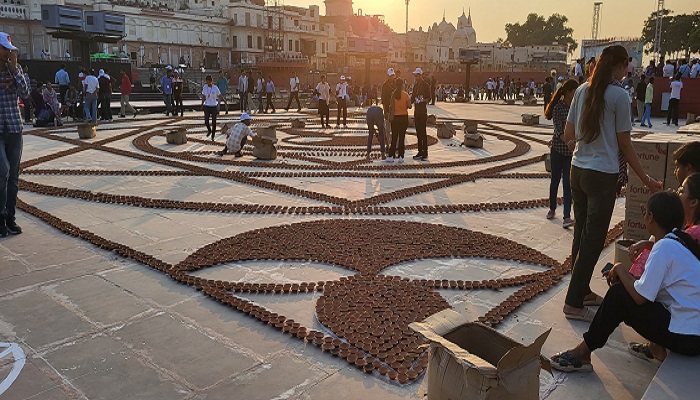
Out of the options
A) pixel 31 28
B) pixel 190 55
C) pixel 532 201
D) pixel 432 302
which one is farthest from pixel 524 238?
pixel 190 55

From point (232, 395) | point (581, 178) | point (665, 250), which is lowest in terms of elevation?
point (232, 395)

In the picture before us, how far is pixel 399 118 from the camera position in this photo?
11.8 m

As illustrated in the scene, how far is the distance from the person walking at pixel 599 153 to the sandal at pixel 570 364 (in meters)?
0.87

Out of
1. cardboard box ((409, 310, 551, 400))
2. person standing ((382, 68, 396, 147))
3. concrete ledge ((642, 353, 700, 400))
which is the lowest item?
concrete ledge ((642, 353, 700, 400))

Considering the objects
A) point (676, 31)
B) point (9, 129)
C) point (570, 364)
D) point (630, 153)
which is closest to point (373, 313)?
point (570, 364)

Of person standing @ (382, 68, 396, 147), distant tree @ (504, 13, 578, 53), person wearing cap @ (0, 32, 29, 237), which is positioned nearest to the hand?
person wearing cap @ (0, 32, 29, 237)

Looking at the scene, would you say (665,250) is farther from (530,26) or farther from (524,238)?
(530,26)

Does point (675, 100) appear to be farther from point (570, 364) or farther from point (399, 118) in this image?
point (570, 364)

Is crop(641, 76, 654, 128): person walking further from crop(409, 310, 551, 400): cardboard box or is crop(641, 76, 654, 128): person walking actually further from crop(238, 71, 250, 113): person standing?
crop(409, 310, 551, 400): cardboard box

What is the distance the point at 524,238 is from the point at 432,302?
2496mm

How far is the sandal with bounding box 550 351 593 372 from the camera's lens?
3492mm

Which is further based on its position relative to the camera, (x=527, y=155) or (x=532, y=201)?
(x=527, y=155)

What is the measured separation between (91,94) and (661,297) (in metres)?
19.1

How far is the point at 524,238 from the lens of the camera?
261 inches
